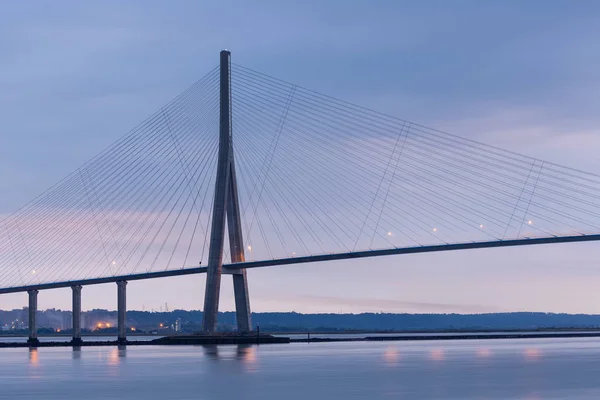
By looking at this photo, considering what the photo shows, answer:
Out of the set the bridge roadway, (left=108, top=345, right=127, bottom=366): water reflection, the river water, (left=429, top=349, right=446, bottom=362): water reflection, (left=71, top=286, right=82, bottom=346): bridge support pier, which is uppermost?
the bridge roadway

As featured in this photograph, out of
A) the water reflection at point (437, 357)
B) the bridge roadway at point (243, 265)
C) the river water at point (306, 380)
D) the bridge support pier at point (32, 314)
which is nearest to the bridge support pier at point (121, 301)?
the bridge roadway at point (243, 265)

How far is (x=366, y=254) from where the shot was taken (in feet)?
214

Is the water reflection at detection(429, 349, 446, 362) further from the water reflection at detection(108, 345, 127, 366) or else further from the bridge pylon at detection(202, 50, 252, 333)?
the bridge pylon at detection(202, 50, 252, 333)

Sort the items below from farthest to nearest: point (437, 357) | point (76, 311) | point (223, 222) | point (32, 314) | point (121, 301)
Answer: point (32, 314), point (76, 311), point (121, 301), point (223, 222), point (437, 357)

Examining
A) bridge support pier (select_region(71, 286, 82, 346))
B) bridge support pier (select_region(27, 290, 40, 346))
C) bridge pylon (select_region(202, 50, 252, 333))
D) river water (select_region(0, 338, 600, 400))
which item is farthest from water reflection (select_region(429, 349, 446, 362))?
bridge support pier (select_region(27, 290, 40, 346))

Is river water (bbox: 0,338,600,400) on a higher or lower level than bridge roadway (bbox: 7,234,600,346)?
lower

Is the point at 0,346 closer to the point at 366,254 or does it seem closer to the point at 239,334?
the point at 239,334

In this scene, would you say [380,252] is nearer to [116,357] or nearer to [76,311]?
[116,357]

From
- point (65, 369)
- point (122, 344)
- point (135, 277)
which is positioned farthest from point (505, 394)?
point (122, 344)

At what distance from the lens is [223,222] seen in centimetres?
6284

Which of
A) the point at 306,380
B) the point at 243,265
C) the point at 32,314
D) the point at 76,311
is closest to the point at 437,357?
the point at 243,265

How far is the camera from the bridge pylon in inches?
2464

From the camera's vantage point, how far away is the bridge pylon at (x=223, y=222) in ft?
205

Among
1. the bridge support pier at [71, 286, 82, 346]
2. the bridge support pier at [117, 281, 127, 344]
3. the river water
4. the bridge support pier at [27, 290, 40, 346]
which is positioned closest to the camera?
the river water
